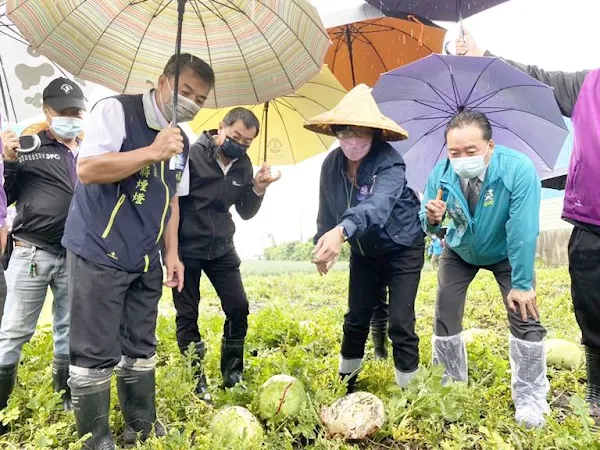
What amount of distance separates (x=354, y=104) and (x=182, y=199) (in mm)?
1382

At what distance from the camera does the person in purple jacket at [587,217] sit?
346 cm

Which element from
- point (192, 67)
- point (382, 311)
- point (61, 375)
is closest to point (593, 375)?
point (382, 311)

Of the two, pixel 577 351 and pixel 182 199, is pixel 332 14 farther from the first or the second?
pixel 577 351

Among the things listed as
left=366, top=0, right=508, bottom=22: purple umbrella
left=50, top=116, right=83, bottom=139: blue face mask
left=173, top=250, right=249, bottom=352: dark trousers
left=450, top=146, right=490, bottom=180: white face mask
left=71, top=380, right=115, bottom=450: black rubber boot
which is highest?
left=366, top=0, right=508, bottom=22: purple umbrella

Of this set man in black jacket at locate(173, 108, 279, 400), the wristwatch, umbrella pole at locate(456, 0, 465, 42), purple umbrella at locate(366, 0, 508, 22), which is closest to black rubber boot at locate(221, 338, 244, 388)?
man in black jacket at locate(173, 108, 279, 400)

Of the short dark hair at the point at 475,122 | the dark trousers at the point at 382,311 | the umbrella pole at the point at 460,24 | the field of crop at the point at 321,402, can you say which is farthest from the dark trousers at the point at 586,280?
the umbrella pole at the point at 460,24

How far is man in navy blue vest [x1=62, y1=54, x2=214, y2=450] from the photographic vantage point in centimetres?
273

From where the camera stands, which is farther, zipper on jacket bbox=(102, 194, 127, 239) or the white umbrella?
the white umbrella

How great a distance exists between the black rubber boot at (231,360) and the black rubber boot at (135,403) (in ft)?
3.22

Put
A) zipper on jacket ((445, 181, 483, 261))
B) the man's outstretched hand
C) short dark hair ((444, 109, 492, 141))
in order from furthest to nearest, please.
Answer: the man's outstretched hand → zipper on jacket ((445, 181, 483, 261)) → short dark hair ((444, 109, 492, 141))

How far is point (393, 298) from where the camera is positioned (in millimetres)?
3654

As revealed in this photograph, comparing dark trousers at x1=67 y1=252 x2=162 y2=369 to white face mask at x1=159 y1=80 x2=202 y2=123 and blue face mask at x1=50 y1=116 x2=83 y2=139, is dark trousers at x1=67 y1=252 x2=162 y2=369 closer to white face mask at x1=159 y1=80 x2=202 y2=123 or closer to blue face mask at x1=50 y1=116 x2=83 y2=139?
white face mask at x1=159 y1=80 x2=202 y2=123

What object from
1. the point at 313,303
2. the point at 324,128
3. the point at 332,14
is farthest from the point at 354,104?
the point at 313,303

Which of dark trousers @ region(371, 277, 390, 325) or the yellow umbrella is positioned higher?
the yellow umbrella
